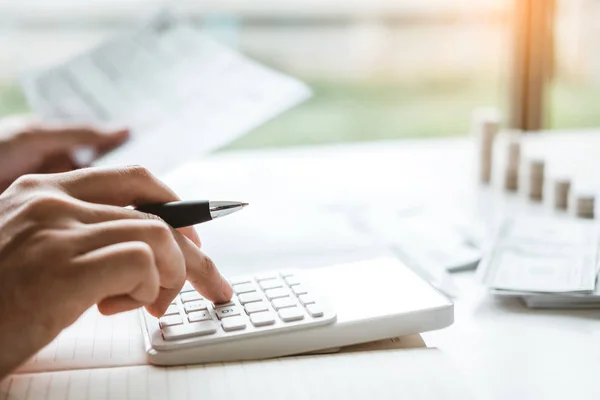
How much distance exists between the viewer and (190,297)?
1.78ft

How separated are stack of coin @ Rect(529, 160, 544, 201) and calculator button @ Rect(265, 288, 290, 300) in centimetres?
50

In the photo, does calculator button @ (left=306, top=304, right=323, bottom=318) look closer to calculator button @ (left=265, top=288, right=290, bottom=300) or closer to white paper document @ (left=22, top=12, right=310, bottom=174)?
calculator button @ (left=265, top=288, right=290, bottom=300)

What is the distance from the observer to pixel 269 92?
871 mm

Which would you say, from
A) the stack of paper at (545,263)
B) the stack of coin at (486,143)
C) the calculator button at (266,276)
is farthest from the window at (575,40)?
the calculator button at (266,276)

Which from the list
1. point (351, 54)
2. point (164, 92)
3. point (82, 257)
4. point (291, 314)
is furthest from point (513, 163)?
point (351, 54)

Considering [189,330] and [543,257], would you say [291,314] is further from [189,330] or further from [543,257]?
→ [543,257]

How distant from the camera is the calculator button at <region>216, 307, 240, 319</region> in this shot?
507 mm

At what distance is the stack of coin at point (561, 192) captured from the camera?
0.87 meters

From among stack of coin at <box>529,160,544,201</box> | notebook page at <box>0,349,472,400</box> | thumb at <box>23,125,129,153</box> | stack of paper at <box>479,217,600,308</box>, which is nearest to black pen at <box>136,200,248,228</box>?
notebook page at <box>0,349,472,400</box>

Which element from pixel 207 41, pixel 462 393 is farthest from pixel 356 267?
pixel 207 41

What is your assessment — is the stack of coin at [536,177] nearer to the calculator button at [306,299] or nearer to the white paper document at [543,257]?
the white paper document at [543,257]

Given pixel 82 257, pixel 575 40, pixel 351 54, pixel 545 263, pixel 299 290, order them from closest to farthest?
pixel 82 257 < pixel 299 290 < pixel 545 263 < pixel 575 40 < pixel 351 54

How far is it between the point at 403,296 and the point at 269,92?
40 centimetres

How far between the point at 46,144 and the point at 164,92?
161 mm
